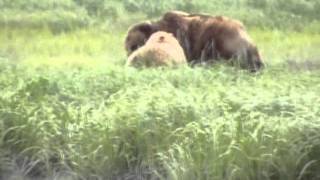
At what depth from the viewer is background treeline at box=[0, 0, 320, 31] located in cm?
1489

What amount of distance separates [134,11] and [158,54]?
837 centimetres

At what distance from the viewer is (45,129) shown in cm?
581

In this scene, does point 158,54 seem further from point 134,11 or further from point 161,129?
point 134,11

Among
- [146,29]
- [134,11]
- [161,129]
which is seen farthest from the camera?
[134,11]

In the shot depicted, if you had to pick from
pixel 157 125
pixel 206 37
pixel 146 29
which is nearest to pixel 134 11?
pixel 146 29

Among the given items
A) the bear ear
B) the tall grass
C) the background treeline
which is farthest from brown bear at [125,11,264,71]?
the background treeline

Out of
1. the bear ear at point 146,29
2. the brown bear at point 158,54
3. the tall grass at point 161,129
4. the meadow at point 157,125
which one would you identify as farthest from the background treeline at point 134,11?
the tall grass at point 161,129

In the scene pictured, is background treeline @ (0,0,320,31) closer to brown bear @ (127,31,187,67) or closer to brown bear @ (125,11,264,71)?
brown bear @ (125,11,264,71)

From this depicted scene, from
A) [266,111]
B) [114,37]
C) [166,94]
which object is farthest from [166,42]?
[114,37]

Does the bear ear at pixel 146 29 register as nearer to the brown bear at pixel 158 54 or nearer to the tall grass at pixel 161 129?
the brown bear at pixel 158 54

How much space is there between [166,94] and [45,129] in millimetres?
902

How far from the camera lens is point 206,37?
9.40m

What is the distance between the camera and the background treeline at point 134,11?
48.9 ft

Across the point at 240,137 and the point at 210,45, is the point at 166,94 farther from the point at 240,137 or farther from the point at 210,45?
the point at 210,45
